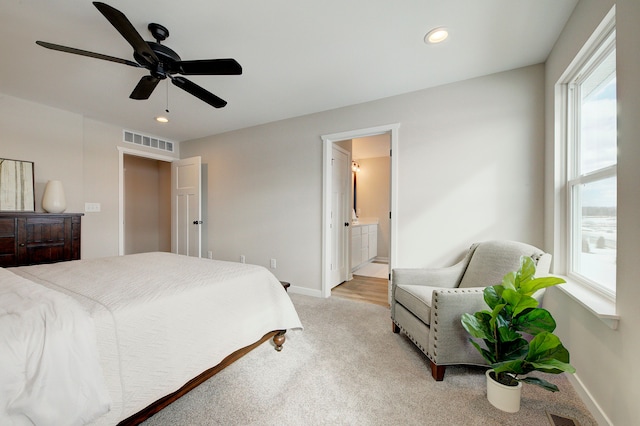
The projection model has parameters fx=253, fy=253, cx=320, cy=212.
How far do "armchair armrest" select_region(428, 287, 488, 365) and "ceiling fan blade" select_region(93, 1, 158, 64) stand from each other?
2.28m

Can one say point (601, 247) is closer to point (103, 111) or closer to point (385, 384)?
point (385, 384)

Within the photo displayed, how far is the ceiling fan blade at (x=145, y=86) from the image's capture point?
1786 mm

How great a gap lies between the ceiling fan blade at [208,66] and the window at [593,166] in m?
2.13

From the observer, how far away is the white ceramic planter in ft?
4.38

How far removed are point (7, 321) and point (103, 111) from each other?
10.6 ft

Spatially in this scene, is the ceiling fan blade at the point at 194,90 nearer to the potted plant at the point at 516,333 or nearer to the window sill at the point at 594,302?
the potted plant at the point at 516,333

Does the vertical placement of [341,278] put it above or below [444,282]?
below

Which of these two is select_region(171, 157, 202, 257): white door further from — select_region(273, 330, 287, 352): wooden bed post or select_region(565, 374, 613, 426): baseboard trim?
select_region(565, 374, 613, 426): baseboard trim

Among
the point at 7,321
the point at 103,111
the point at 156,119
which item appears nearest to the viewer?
the point at 7,321

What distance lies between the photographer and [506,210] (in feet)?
7.63

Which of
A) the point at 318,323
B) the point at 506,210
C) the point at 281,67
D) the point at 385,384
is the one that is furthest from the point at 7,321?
the point at 506,210

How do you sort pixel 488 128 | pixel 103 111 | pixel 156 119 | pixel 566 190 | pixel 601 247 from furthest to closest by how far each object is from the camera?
pixel 156 119 < pixel 103 111 < pixel 488 128 < pixel 566 190 < pixel 601 247

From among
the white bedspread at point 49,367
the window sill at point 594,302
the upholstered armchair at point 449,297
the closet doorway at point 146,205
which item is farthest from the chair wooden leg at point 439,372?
the closet doorway at point 146,205

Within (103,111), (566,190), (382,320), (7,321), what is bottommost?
(382,320)
